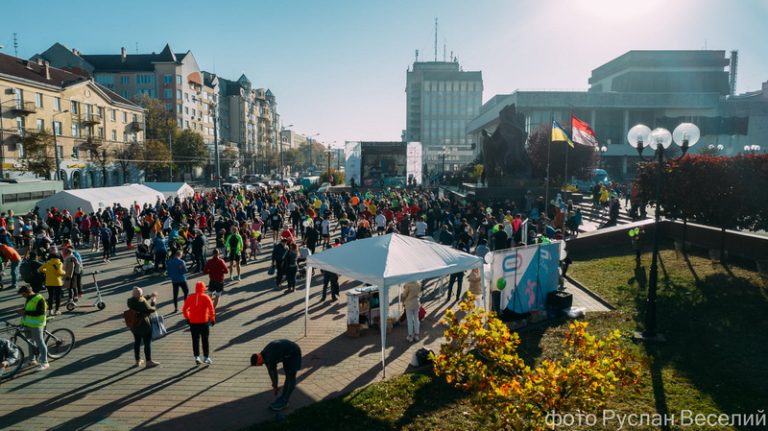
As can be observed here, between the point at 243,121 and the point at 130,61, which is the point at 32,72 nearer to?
the point at 130,61

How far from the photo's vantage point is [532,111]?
78.7m

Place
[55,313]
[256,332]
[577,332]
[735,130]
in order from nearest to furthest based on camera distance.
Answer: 1. [577,332]
2. [256,332]
3. [55,313]
4. [735,130]

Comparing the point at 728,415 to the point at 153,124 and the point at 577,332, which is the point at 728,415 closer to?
the point at 577,332

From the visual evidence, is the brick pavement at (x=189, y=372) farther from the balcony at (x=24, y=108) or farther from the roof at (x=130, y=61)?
the roof at (x=130, y=61)

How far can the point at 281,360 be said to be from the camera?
746 cm

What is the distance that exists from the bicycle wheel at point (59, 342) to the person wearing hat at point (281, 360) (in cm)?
511

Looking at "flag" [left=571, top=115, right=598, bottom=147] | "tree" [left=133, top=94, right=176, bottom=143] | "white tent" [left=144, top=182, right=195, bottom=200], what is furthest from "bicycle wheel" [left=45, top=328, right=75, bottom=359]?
"tree" [left=133, top=94, right=176, bottom=143]

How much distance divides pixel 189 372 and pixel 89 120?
54.3 meters

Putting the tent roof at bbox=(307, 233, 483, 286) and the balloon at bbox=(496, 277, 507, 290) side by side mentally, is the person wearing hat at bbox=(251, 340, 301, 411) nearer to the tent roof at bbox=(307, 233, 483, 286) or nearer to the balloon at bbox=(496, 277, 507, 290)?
the tent roof at bbox=(307, 233, 483, 286)

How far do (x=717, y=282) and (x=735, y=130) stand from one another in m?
79.6

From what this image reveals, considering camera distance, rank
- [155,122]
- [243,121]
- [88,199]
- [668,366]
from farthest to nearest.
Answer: [243,121] < [155,122] < [88,199] < [668,366]

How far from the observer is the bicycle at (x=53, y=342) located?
29.7 ft

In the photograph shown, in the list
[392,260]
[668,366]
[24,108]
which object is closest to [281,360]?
[392,260]

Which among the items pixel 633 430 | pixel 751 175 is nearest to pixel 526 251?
pixel 633 430
